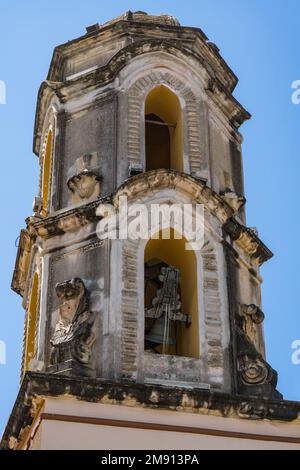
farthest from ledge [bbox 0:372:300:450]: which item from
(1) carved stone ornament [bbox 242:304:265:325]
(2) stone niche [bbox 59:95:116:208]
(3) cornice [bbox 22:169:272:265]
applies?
(2) stone niche [bbox 59:95:116:208]

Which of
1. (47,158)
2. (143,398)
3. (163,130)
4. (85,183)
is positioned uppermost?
(163,130)

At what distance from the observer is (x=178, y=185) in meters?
20.1

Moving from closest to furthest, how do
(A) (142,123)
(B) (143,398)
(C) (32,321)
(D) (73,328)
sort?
(B) (143,398) → (D) (73,328) → (C) (32,321) → (A) (142,123)

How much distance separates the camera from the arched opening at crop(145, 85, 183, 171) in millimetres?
21703

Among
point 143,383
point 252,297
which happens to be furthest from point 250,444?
point 252,297

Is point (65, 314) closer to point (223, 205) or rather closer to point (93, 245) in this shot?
point (93, 245)

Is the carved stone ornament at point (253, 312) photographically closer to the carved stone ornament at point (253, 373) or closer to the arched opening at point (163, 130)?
the carved stone ornament at point (253, 373)

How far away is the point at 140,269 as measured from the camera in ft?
63.9

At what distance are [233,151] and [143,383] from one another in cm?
529

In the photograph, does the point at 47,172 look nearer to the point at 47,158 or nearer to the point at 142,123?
the point at 47,158

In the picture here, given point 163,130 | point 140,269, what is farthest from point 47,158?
point 140,269

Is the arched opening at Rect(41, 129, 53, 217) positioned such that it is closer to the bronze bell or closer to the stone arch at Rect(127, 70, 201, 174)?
the stone arch at Rect(127, 70, 201, 174)

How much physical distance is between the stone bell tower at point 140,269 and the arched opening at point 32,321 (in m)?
0.05

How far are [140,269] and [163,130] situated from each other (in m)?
3.97
